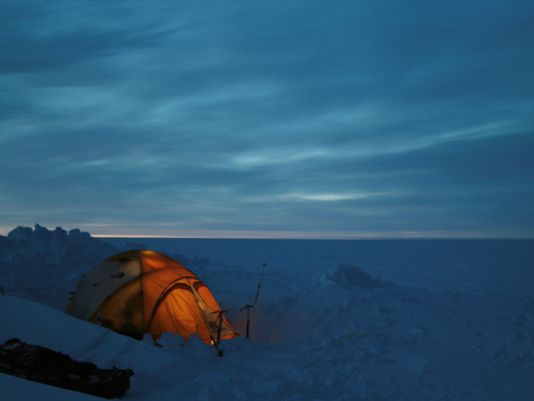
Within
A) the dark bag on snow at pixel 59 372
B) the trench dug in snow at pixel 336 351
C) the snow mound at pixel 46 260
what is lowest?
the trench dug in snow at pixel 336 351

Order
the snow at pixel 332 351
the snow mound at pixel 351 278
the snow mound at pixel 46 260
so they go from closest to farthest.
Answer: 1. the snow at pixel 332 351
2. the snow mound at pixel 46 260
3. the snow mound at pixel 351 278

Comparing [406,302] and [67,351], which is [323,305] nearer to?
[406,302]

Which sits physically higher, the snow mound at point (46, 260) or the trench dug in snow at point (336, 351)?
the snow mound at point (46, 260)

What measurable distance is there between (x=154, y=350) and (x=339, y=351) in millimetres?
4333

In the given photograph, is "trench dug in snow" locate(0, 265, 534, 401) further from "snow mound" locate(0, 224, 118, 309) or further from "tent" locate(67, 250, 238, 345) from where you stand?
"snow mound" locate(0, 224, 118, 309)

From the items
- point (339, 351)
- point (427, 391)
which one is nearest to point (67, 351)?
point (339, 351)

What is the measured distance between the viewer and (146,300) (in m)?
11.5

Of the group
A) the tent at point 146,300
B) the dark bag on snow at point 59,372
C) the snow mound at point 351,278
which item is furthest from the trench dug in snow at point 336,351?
the snow mound at point 351,278

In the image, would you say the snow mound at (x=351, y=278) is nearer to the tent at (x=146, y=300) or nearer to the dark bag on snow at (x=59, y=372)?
the tent at (x=146, y=300)

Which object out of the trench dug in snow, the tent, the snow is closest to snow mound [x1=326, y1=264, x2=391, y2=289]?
the snow

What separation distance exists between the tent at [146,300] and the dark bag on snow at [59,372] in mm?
3851

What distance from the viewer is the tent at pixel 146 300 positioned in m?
11.4

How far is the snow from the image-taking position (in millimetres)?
7586

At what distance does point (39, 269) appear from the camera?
1712 cm
